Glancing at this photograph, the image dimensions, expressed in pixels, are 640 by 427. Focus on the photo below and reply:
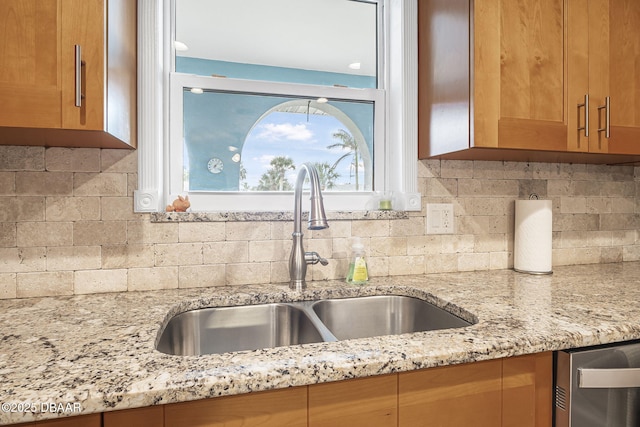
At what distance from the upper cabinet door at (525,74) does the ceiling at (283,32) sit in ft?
1.94

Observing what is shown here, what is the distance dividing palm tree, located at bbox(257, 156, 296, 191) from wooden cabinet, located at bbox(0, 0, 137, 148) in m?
0.70

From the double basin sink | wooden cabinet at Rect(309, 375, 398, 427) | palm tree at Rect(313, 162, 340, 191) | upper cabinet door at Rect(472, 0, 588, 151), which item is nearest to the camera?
wooden cabinet at Rect(309, 375, 398, 427)

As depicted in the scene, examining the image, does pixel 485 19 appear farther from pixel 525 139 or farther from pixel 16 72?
pixel 16 72

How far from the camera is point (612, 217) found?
1.85 metres

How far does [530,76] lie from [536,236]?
26.0 inches

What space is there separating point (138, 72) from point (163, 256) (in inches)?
25.4

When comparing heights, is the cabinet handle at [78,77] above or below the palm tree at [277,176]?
above

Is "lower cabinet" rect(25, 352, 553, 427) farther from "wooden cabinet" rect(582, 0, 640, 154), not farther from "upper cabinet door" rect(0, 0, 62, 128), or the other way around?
"wooden cabinet" rect(582, 0, 640, 154)

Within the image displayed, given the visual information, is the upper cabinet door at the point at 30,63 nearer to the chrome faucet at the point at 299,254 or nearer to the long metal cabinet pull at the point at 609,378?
the chrome faucet at the point at 299,254

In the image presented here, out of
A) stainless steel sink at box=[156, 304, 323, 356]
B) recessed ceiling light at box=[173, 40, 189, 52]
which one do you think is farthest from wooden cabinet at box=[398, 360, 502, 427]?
recessed ceiling light at box=[173, 40, 189, 52]

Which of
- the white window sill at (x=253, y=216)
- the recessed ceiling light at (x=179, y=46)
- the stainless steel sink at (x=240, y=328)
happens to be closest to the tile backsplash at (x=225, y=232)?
the white window sill at (x=253, y=216)

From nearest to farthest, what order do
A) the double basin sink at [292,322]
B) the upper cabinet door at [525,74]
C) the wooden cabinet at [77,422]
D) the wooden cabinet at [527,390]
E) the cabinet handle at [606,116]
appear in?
the wooden cabinet at [77,422] → the wooden cabinet at [527,390] → the double basin sink at [292,322] → the upper cabinet door at [525,74] → the cabinet handle at [606,116]

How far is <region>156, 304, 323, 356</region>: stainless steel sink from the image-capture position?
3.66ft

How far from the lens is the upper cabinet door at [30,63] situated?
0.84 m
